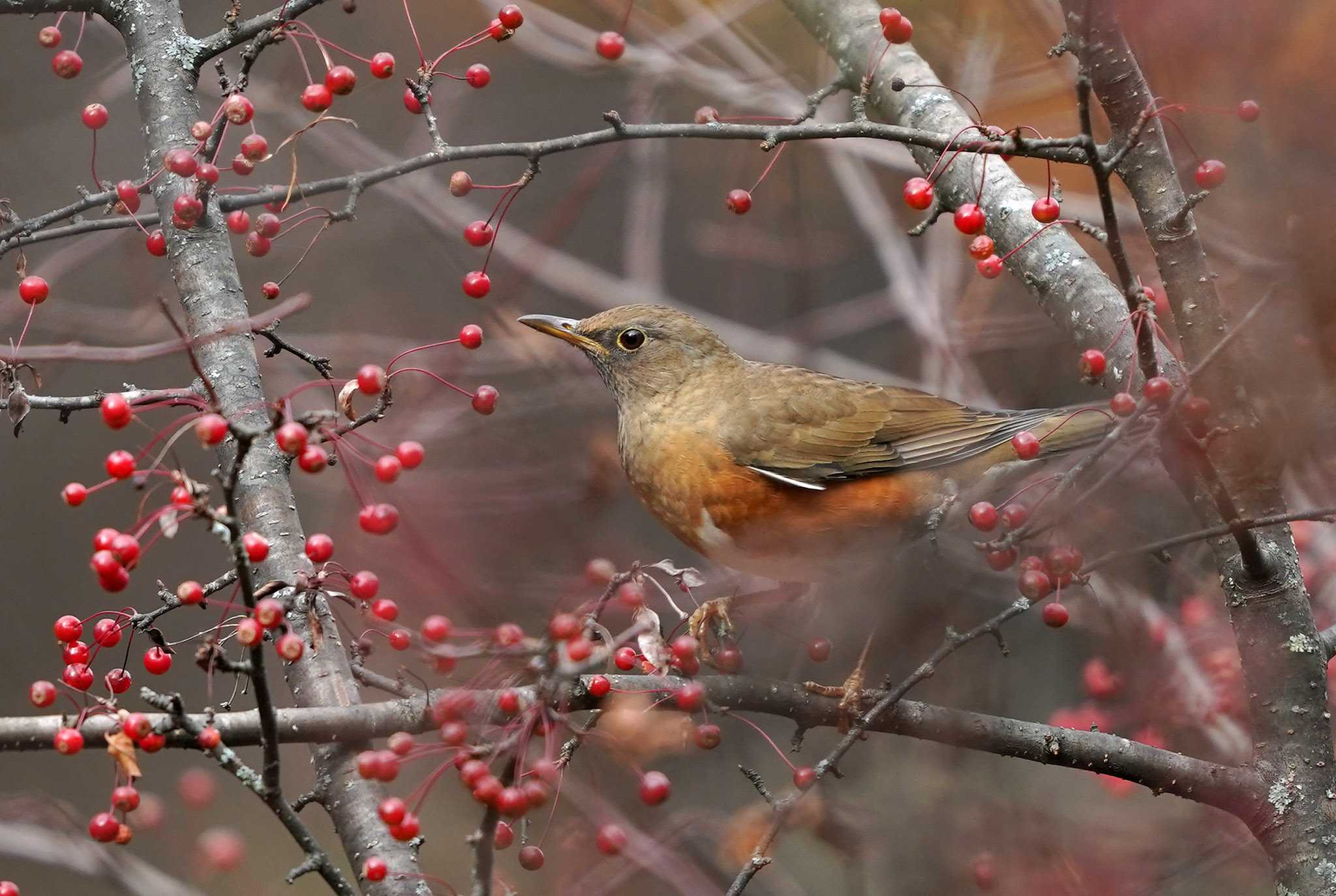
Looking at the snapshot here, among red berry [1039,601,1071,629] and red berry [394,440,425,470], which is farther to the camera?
red berry [1039,601,1071,629]

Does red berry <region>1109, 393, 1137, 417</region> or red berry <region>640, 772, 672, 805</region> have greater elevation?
red berry <region>1109, 393, 1137, 417</region>

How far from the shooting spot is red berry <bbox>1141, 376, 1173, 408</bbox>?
2.04 metres

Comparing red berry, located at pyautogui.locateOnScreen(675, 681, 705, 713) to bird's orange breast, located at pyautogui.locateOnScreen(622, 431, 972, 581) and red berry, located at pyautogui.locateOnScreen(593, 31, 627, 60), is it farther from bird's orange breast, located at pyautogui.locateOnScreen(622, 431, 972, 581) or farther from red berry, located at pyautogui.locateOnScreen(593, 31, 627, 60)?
red berry, located at pyautogui.locateOnScreen(593, 31, 627, 60)

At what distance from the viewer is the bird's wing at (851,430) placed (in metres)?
3.94

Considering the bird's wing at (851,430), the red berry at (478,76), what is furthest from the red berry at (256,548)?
the bird's wing at (851,430)

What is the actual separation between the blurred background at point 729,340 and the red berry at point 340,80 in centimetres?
119

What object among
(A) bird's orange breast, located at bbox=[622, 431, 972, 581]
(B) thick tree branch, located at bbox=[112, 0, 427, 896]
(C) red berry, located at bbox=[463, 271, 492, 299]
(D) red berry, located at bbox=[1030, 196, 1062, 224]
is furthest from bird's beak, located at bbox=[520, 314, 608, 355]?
(D) red berry, located at bbox=[1030, 196, 1062, 224]

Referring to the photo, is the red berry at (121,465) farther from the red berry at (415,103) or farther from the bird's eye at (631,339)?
the bird's eye at (631,339)

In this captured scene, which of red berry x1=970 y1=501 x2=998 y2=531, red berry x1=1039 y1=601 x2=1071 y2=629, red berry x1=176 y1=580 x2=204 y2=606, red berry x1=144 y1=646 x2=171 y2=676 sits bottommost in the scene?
red berry x1=1039 y1=601 x2=1071 y2=629

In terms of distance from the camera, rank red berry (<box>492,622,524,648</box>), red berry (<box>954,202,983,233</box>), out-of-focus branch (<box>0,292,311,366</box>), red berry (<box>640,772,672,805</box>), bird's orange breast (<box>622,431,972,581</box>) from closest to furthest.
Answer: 1. out-of-focus branch (<box>0,292,311,366</box>)
2. red berry (<box>492,622,524,648</box>)
3. red berry (<box>640,772,672,805</box>)
4. red berry (<box>954,202,983,233</box>)
5. bird's orange breast (<box>622,431,972,581</box>)

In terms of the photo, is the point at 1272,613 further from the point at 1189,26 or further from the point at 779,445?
the point at 779,445

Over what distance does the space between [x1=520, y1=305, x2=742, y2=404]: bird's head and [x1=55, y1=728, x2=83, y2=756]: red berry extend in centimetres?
254

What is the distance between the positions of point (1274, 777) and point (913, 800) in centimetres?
161

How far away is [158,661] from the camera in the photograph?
229 centimetres
